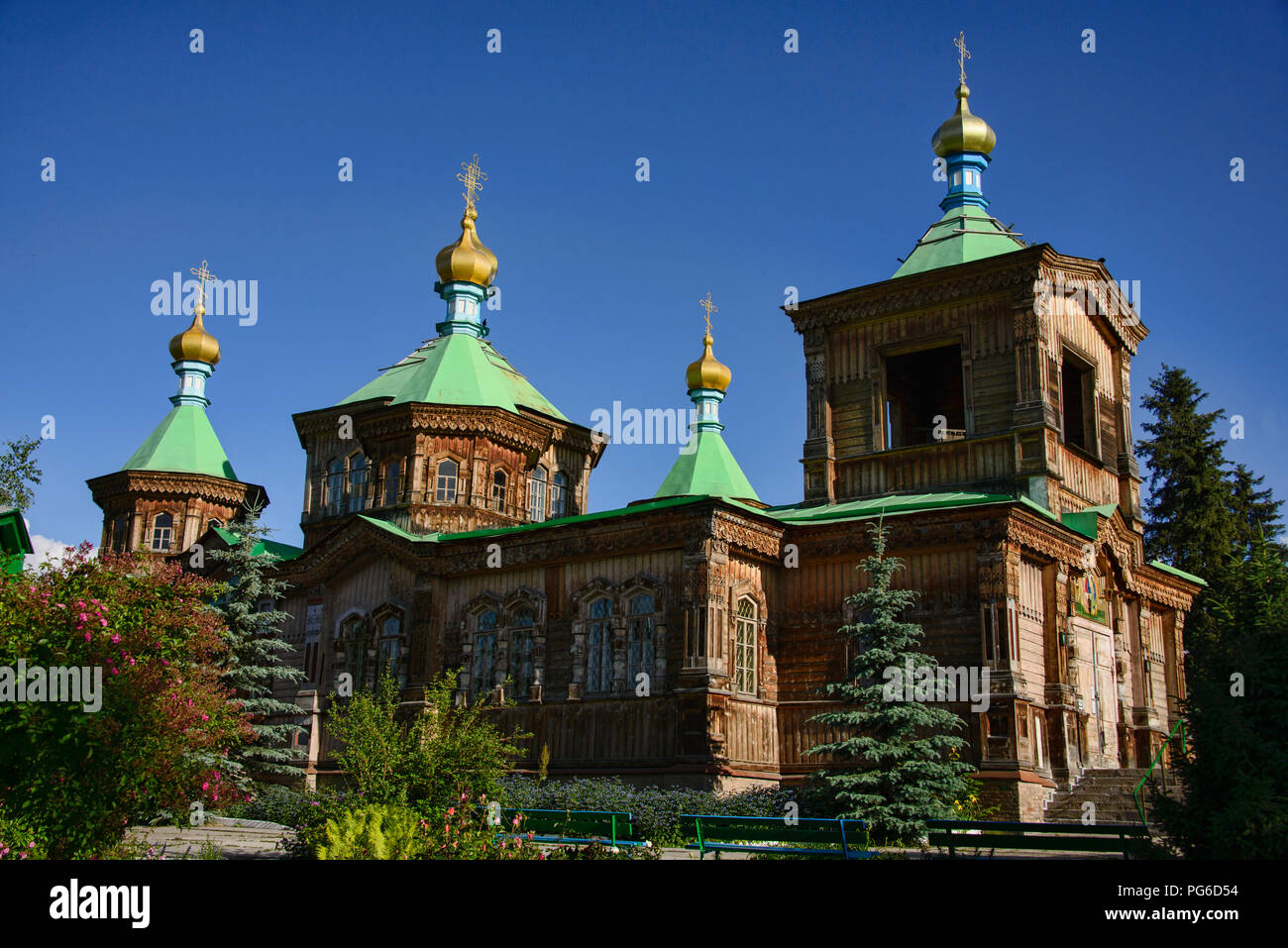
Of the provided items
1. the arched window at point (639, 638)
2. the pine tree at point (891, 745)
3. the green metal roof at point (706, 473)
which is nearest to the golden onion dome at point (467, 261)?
the green metal roof at point (706, 473)

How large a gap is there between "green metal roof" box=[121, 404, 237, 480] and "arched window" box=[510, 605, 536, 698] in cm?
1593

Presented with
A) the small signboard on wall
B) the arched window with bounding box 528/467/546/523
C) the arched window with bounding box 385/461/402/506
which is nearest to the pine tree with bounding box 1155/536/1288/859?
the small signboard on wall

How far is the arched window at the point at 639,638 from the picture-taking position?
21938 millimetres

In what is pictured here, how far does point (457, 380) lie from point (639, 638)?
36.9 feet

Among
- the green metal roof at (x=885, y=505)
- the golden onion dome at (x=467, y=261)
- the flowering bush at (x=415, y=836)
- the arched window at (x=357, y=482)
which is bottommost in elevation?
the flowering bush at (x=415, y=836)

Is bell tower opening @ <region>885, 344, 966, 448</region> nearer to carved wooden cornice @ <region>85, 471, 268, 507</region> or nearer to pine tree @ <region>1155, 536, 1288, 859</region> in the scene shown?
pine tree @ <region>1155, 536, 1288, 859</region>

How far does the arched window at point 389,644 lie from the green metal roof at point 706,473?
1133cm

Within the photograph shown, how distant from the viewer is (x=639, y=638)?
22141 millimetres

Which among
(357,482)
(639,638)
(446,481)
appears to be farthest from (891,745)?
(357,482)

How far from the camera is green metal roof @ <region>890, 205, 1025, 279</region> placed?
24703 mm

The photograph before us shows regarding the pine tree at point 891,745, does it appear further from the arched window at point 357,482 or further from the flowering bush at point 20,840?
the arched window at point 357,482

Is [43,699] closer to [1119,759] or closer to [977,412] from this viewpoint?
[977,412]

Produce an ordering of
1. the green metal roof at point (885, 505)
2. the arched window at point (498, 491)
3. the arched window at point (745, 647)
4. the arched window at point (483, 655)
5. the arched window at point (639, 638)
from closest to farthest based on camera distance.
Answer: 1. the green metal roof at point (885, 505)
2. the arched window at point (745, 647)
3. the arched window at point (639, 638)
4. the arched window at point (483, 655)
5. the arched window at point (498, 491)

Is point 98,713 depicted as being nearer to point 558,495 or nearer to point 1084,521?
point 1084,521
